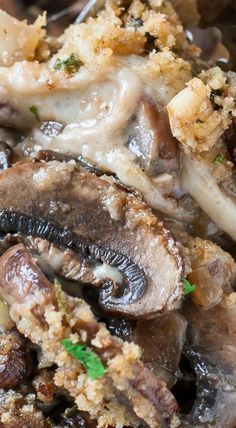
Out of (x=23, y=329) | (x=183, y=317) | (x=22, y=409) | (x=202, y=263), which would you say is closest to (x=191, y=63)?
(x=202, y=263)

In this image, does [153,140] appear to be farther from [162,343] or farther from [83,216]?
[162,343]

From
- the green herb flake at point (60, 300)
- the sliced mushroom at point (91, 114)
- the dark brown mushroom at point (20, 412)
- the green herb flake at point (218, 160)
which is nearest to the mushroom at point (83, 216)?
the sliced mushroom at point (91, 114)

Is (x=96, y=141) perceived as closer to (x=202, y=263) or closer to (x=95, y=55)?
(x=95, y=55)

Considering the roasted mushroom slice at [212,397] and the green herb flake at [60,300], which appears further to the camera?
the roasted mushroom slice at [212,397]

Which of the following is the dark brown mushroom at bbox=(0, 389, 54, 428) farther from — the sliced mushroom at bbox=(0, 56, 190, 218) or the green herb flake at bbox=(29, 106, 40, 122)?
the green herb flake at bbox=(29, 106, 40, 122)

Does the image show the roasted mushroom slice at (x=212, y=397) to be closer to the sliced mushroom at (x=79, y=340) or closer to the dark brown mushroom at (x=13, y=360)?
the sliced mushroom at (x=79, y=340)

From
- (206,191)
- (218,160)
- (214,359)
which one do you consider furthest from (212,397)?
(218,160)
